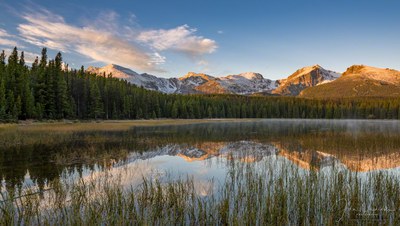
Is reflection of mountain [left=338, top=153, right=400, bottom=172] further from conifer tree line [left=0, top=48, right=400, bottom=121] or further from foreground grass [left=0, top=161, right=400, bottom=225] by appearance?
conifer tree line [left=0, top=48, right=400, bottom=121]

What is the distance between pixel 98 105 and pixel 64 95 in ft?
49.7

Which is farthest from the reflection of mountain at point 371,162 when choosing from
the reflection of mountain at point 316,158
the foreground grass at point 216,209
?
the foreground grass at point 216,209

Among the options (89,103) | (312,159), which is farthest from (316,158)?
(89,103)

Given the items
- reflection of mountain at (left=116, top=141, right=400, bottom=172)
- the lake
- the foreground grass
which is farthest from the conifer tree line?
the foreground grass

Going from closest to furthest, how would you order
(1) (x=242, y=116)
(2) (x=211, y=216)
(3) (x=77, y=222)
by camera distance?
(3) (x=77, y=222), (2) (x=211, y=216), (1) (x=242, y=116)

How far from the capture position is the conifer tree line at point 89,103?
68.6 metres

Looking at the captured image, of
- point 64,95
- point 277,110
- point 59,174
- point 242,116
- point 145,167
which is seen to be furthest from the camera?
point 277,110

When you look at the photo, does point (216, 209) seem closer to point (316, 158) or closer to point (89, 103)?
point (316, 158)

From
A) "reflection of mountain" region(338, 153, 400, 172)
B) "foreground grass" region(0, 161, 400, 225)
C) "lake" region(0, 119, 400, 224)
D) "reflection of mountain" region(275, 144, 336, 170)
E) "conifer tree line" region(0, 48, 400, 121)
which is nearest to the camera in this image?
"foreground grass" region(0, 161, 400, 225)

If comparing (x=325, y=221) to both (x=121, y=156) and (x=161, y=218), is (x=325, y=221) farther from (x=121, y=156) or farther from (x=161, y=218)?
(x=121, y=156)

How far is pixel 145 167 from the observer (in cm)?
1988

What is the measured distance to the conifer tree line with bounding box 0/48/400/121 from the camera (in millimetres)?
68625

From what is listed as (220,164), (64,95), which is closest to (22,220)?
(220,164)

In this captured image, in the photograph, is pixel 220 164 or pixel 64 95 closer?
pixel 220 164
